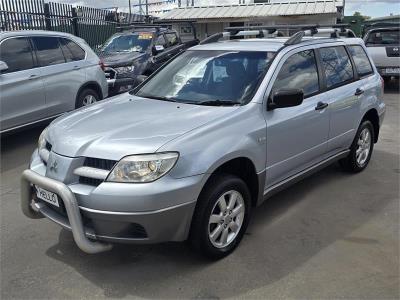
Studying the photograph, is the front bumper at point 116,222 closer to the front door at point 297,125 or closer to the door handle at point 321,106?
the front door at point 297,125

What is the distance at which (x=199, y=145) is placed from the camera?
123 inches

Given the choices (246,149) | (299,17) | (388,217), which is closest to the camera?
(246,149)

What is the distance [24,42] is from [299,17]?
65.4 ft

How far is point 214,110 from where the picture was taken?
3600 mm

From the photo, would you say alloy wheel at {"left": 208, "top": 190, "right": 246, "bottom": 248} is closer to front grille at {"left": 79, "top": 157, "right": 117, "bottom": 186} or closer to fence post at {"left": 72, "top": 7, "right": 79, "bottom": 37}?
front grille at {"left": 79, "top": 157, "right": 117, "bottom": 186}

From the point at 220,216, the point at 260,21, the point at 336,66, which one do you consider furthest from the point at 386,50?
the point at 260,21

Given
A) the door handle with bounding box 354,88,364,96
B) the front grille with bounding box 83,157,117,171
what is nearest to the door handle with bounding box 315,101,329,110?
the door handle with bounding box 354,88,364,96

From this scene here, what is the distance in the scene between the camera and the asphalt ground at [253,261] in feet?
10.2

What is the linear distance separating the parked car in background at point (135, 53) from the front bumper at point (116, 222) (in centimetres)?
633

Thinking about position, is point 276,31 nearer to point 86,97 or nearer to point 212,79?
point 212,79

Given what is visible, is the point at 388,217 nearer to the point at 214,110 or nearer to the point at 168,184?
the point at 214,110

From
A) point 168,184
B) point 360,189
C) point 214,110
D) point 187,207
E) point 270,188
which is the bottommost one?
point 360,189

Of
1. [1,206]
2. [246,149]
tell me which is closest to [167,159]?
[246,149]

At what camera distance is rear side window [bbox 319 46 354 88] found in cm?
467
